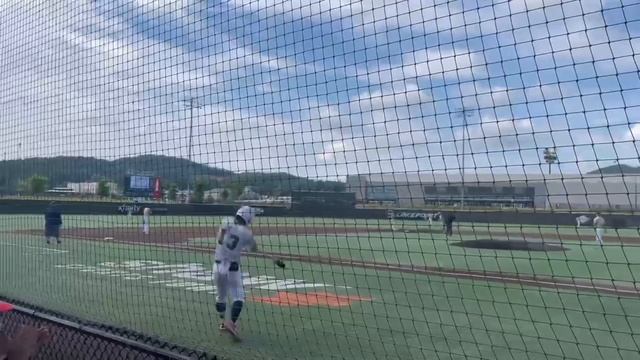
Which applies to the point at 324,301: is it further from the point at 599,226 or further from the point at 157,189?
the point at 599,226

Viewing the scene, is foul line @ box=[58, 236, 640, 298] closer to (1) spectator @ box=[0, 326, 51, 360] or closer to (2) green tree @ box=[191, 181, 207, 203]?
(2) green tree @ box=[191, 181, 207, 203]

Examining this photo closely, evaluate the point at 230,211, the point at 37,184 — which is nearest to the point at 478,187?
the point at 230,211

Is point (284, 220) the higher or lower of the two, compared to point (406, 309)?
higher

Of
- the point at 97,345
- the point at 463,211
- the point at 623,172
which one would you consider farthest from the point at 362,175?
the point at 463,211

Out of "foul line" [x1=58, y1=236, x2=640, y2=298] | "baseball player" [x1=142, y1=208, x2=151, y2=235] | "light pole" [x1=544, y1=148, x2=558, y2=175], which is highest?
"light pole" [x1=544, y1=148, x2=558, y2=175]

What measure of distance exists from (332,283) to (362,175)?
714 cm

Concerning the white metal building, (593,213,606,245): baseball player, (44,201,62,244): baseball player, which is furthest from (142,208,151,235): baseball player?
(593,213,606,245): baseball player

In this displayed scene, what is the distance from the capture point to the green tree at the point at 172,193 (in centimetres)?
748

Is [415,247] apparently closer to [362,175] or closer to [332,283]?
[332,283]

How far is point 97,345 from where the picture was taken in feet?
Answer: 19.2

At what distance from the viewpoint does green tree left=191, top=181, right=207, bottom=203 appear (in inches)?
272

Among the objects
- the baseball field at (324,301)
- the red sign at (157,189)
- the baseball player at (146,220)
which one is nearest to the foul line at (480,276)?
the baseball field at (324,301)

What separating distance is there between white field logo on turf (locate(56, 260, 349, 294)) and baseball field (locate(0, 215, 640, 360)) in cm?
4

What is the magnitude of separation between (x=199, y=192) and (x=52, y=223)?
5459 millimetres
